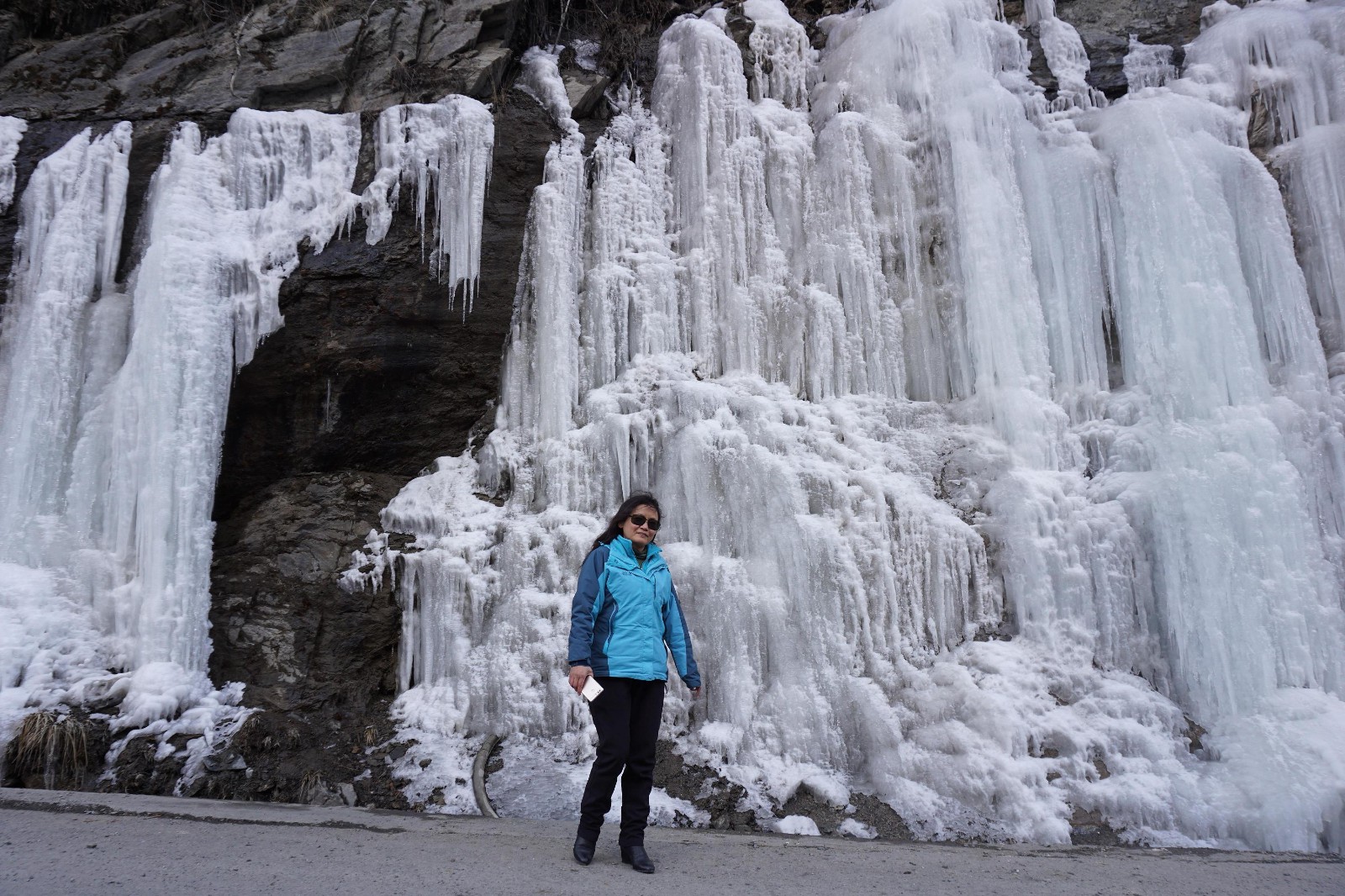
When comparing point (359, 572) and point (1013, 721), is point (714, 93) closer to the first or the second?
point (359, 572)

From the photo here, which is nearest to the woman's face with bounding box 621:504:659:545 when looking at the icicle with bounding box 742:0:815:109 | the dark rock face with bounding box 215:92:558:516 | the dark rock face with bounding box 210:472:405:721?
the dark rock face with bounding box 210:472:405:721

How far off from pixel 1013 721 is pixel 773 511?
2.11 metres

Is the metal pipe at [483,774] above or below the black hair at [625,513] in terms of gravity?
below

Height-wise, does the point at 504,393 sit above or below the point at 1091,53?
below

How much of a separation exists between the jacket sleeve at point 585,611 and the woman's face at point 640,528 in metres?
0.14

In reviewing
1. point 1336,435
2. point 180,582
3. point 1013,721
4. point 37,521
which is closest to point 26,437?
point 37,521

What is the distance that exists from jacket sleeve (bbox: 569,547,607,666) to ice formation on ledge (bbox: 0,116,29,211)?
23.2 ft

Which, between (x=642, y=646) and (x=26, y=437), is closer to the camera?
(x=642, y=646)

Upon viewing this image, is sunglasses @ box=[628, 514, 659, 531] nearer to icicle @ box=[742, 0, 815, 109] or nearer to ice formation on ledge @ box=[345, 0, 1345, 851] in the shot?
ice formation on ledge @ box=[345, 0, 1345, 851]

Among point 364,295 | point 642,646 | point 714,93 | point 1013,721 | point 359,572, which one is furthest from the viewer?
point 714,93

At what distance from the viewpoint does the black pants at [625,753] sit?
3.06 m

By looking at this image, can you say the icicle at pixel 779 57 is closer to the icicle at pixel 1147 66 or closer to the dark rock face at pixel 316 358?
the dark rock face at pixel 316 358

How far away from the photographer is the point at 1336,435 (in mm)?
6164

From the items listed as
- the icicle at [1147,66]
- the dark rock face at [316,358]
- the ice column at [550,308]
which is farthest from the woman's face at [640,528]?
the icicle at [1147,66]
